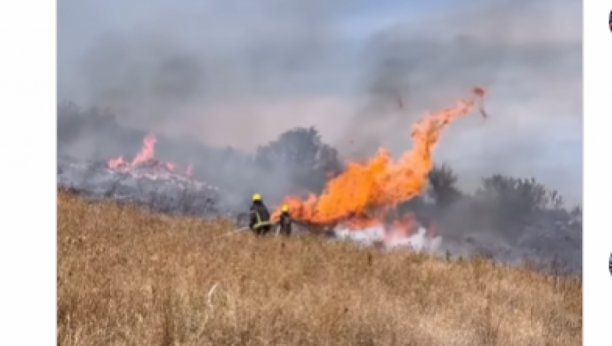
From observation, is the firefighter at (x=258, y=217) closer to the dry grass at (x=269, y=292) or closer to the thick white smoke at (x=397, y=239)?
the dry grass at (x=269, y=292)

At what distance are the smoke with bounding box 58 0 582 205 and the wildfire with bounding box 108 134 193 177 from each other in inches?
1.2

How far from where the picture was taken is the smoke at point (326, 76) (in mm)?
2787

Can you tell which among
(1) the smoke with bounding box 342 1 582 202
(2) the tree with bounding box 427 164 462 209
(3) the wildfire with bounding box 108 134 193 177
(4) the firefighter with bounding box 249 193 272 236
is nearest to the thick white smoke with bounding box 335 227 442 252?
(2) the tree with bounding box 427 164 462 209

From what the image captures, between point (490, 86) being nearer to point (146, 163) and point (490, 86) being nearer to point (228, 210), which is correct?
point (228, 210)

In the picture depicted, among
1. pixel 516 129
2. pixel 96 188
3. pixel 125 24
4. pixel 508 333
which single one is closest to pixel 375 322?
pixel 508 333

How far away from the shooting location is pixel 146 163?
284 cm

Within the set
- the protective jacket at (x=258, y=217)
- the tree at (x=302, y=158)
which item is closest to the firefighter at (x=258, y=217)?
the protective jacket at (x=258, y=217)

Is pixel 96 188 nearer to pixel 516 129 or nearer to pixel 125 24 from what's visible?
pixel 125 24

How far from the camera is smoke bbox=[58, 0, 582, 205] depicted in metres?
2.79

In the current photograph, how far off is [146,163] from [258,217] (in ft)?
1.46

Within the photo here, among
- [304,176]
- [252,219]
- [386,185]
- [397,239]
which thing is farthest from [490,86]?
[252,219]

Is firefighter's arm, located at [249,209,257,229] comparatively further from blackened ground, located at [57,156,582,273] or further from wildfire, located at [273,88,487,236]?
wildfire, located at [273,88,487,236]

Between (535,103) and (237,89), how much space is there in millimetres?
1139
